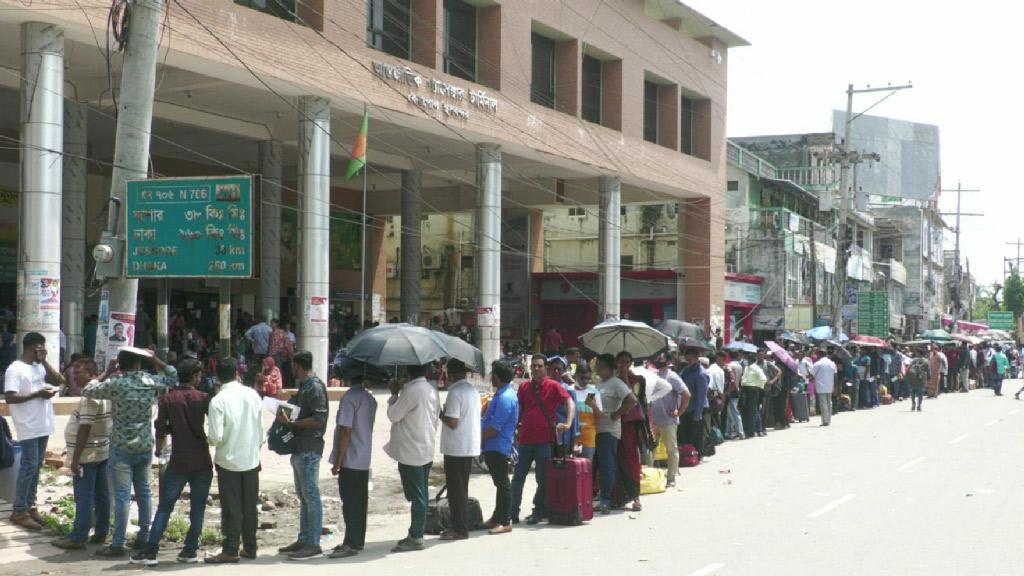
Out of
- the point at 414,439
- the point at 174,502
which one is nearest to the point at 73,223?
the point at 174,502

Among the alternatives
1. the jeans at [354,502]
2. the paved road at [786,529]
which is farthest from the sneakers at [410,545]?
the jeans at [354,502]

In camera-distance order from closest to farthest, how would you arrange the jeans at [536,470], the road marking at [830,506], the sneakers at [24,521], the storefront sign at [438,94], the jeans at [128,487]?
1. the jeans at [128,487]
2. the sneakers at [24,521]
3. the jeans at [536,470]
4. the road marking at [830,506]
5. the storefront sign at [438,94]

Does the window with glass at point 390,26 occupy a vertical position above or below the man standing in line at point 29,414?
above

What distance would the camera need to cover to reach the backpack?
33.8 feet

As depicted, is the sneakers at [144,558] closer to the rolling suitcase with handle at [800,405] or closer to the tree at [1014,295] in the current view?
the rolling suitcase with handle at [800,405]

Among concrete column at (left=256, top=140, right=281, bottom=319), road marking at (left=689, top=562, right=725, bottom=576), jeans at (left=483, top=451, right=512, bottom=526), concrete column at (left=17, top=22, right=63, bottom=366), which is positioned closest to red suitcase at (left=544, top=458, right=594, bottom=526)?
jeans at (left=483, top=451, right=512, bottom=526)

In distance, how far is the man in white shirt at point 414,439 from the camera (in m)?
10.1

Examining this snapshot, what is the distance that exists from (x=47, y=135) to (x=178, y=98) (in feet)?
25.9

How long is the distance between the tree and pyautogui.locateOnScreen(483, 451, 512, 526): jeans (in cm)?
11397

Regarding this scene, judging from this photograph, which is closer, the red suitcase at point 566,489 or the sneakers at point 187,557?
the sneakers at point 187,557

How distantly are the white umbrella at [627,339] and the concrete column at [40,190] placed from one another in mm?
9497

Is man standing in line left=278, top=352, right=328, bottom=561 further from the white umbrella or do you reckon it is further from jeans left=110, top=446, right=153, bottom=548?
the white umbrella

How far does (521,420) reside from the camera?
1175 cm

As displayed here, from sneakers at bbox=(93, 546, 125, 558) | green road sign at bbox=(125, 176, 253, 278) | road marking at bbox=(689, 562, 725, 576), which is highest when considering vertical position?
green road sign at bbox=(125, 176, 253, 278)
